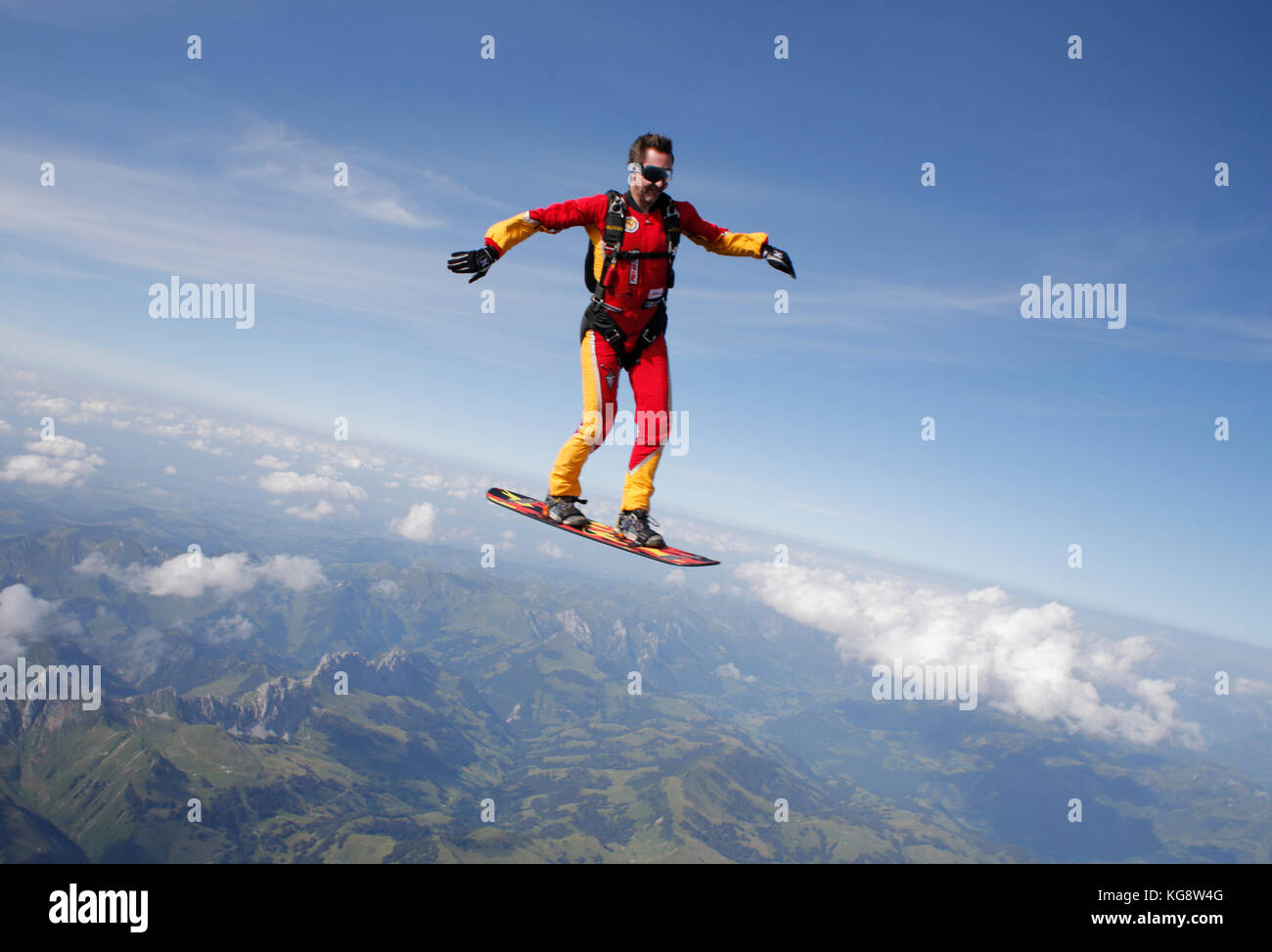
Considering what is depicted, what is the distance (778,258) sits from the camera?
739 cm

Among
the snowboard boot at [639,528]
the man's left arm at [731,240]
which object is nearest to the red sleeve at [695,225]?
the man's left arm at [731,240]

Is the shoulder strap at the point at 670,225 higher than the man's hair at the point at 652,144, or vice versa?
the man's hair at the point at 652,144

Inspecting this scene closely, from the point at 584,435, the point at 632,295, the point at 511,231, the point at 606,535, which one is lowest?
the point at 606,535

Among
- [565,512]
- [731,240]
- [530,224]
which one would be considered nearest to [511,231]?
[530,224]

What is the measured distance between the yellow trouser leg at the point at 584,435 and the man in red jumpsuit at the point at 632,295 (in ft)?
0.04

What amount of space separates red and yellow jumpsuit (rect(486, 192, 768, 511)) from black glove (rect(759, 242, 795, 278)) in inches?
3.8

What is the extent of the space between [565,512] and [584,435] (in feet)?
3.13

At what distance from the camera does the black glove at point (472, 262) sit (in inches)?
248

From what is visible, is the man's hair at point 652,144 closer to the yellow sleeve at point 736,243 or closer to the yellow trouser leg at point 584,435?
the yellow sleeve at point 736,243

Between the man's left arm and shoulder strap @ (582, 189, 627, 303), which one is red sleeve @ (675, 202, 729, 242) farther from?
shoulder strap @ (582, 189, 627, 303)

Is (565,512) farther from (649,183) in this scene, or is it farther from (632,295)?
(649,183)
